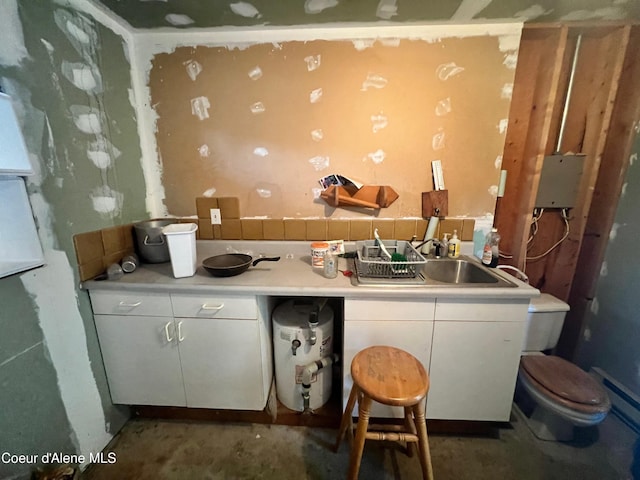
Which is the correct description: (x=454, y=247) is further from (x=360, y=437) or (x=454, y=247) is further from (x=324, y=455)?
(x=324, y=455)

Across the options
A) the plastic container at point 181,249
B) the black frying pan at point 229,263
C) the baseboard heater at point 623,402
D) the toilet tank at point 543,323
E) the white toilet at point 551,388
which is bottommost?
the baseboard heater at point 623,402

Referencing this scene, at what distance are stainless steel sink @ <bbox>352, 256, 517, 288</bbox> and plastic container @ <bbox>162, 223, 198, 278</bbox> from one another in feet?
2.67

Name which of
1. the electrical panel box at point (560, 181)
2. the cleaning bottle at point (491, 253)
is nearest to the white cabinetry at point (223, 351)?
the cleaning bottle at point (491, 253)

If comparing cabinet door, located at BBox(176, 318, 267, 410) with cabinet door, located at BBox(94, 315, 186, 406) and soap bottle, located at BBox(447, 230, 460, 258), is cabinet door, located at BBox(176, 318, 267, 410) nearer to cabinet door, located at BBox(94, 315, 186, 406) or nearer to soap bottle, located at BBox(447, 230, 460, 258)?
cabinet door, located at BBox(94, 315, 186, 406)

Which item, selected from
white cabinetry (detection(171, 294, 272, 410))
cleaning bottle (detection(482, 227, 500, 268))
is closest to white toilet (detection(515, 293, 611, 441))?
cleaning bottle (detection(482, 227, 500, 268))

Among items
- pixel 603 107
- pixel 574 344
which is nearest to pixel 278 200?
pixel 603 107

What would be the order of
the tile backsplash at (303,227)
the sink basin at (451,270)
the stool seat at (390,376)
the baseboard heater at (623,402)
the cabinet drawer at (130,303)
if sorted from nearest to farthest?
the stool seat at (390,376)
the cabinet drawer at (130,303)
the baseboard heater at (623,402)
the sink basin at (451,270)
the tile backsplash at (303,227)

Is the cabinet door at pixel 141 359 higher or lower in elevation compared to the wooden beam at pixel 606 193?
lower

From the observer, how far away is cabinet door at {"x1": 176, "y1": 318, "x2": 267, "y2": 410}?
1.21 meters

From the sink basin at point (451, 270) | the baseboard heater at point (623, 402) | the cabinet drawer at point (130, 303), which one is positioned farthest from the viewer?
the sink basin at point (451, 270)

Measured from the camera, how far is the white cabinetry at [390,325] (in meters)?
1.15

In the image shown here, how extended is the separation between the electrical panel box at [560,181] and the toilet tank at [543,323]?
2.02ft

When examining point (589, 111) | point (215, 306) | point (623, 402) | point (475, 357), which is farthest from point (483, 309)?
point (589, 111)

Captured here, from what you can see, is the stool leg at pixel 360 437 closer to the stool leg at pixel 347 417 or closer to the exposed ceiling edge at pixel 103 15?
the stool leg at pixel 347 417
